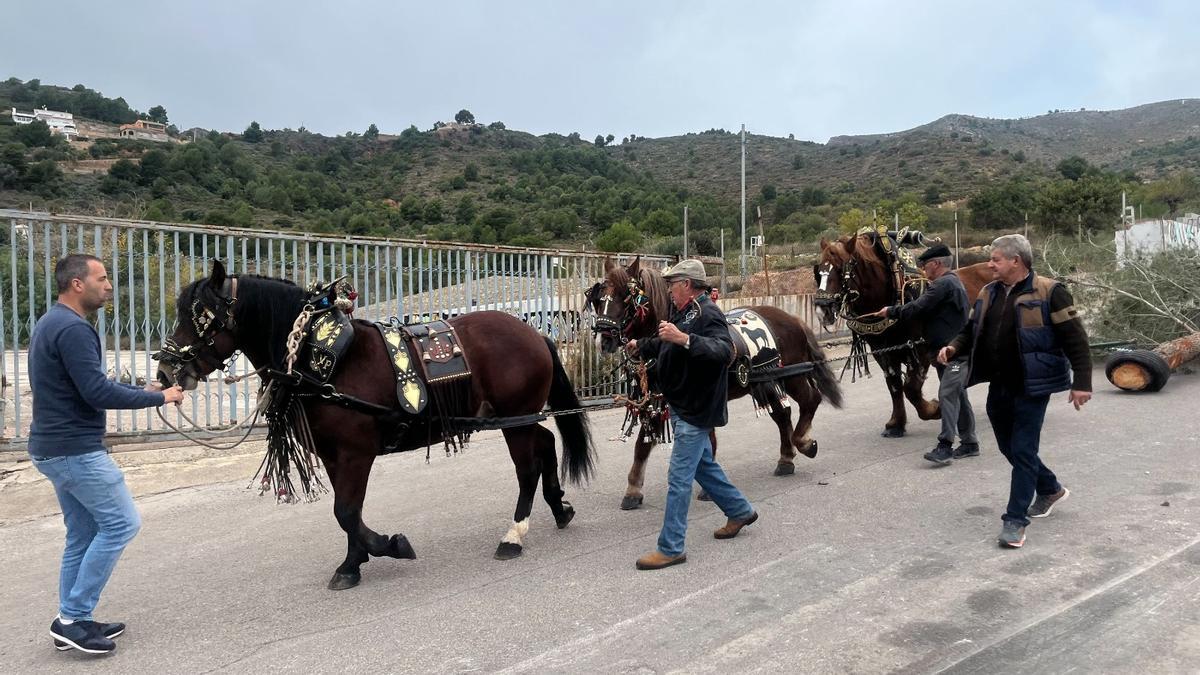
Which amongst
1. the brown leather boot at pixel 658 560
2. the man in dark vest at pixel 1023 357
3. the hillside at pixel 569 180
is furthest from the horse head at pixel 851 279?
the hillside at pixel 569 180

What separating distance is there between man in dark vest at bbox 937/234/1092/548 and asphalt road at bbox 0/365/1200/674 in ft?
1.36

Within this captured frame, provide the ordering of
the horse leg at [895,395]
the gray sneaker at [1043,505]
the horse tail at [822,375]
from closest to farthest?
the gray sneaker at [1043,505]
the horse tail at [822,375]
the horse leg at [895,395]

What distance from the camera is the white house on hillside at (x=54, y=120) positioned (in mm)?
58094

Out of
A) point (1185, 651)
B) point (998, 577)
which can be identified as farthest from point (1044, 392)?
point (1185, 651)

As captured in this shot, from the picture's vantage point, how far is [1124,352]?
9.26m

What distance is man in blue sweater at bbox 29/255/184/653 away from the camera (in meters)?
3.42

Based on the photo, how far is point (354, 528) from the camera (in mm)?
4164

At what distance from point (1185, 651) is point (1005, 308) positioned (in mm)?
2088

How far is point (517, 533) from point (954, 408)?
3902mm

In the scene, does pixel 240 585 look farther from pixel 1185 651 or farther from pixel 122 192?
pixel 122 192

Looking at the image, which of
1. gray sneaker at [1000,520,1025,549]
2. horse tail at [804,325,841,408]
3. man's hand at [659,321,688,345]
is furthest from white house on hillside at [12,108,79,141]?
gray sneaker at [1000,520,1025,549]

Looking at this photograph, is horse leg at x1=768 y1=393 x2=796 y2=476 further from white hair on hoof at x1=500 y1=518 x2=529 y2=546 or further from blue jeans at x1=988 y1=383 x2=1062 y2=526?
white hair on hoof at x1=500 y1=518 x2=529 y2=546

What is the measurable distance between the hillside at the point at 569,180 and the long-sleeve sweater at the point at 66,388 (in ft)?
53.3

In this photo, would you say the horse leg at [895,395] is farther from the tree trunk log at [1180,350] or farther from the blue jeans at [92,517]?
the blue jeans at [92,517]
